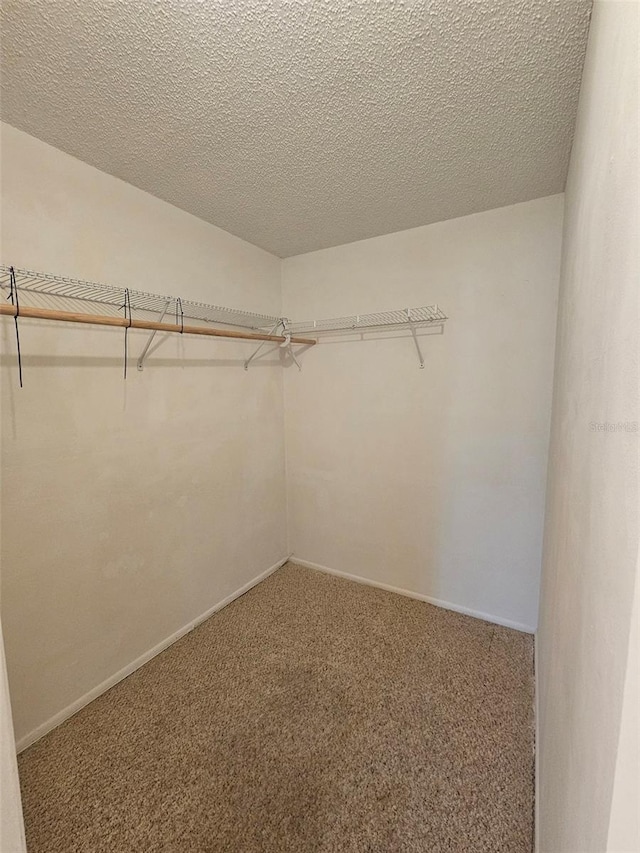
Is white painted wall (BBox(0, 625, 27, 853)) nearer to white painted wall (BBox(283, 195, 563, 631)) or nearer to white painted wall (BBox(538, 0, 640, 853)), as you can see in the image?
white painted wall (BBox(538, 0, 640, 853))

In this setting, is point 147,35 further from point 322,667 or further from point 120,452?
point 322,667

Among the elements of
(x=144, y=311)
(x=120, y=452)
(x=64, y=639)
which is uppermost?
(x=144, y=311)

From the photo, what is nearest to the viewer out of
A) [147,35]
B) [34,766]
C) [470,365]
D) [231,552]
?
[147,35]

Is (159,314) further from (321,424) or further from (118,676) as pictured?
(118,676)

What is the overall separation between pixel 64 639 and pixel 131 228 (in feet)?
6.65

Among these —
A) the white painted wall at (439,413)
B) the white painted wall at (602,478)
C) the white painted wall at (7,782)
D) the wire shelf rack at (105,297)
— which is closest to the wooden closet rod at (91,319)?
the wire shelf rack at (105,297)

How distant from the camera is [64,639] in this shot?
166cm

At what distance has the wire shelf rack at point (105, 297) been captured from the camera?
1.49m

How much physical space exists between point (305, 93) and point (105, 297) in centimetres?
124

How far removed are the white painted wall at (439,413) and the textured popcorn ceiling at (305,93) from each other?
392 millimetres

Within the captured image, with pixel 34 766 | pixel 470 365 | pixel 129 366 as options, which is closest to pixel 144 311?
pixel 129 366

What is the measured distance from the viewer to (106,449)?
1.78m

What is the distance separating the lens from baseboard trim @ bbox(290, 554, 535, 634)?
87.8 inches

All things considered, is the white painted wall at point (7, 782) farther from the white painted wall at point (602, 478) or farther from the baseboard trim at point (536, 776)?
the baseboard trim at point (536, 776)
